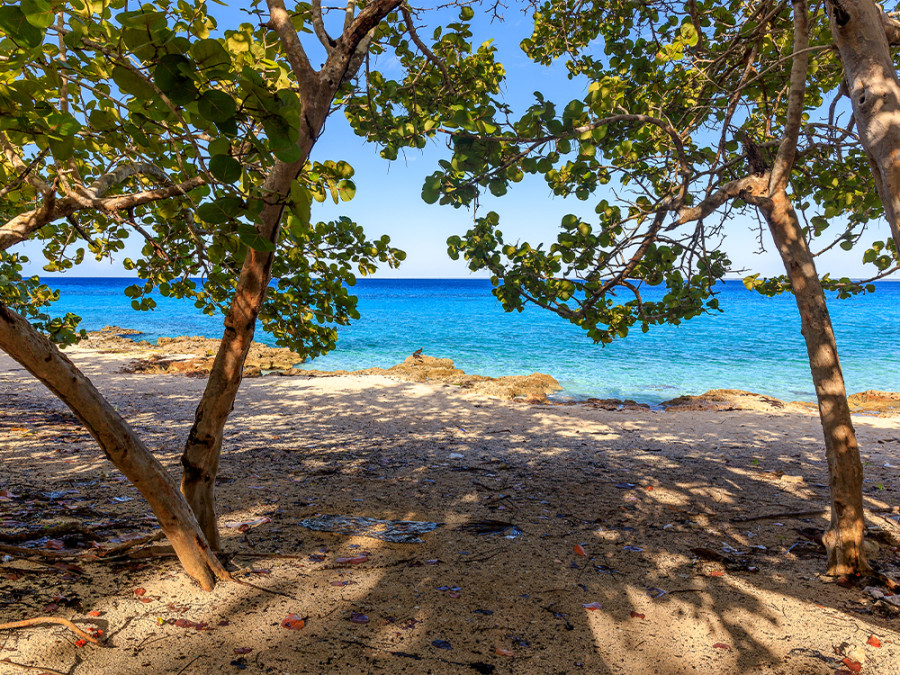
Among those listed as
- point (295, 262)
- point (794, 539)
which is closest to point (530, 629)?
point (794, 539)

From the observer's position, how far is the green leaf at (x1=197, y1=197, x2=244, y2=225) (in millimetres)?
1565

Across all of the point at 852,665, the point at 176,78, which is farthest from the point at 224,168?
the point at 852,665

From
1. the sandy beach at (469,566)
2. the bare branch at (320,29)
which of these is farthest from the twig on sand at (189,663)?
the bare branch at (320,29)

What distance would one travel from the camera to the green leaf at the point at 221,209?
157 cm

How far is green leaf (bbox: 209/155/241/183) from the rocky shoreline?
11.9 m

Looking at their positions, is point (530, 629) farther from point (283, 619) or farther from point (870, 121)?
point (870, 121)

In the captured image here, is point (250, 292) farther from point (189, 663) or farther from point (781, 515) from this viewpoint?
point (781, 515)

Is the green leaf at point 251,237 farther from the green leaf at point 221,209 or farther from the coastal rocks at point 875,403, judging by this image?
the coastal rocks at point 875,403

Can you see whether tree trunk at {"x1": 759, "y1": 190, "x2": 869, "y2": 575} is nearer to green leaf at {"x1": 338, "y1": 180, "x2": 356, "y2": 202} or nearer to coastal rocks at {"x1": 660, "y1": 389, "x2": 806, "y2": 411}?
green leaf at {"x1": 338, "y1": 180, "x2": 356, "y2": 202}

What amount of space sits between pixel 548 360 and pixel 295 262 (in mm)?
22129

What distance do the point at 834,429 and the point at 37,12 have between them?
4.67 meters

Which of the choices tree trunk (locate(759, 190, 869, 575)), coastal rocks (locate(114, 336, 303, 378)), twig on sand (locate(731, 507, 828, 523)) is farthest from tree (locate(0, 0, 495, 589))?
coastal rocks (locate(114, 336, 303, 378))

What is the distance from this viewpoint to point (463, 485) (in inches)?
219

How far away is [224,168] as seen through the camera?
1491mm
